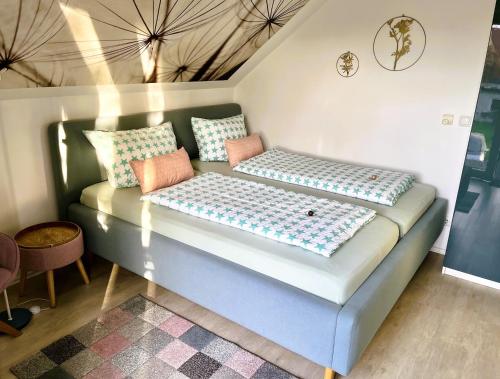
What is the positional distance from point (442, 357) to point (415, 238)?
0.66 meters

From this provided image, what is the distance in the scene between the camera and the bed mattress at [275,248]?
1.77 metres

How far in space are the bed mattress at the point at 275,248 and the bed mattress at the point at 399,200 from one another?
5.0 inches

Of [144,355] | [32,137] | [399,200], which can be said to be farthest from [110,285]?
[399,200]

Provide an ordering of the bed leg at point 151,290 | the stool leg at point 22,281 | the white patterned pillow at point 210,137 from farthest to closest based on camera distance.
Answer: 1. the white patterned pillow at point 210,137
2. the bed leg at point 151,290
3. the stool leg at point 22,281

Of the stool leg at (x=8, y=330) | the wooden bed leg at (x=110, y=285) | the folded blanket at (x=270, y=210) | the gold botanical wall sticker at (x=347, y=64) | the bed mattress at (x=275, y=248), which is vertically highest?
the gold botanical wall sticker at (x=347, y=64)

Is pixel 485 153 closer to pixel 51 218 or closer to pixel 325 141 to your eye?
pixel 325 141

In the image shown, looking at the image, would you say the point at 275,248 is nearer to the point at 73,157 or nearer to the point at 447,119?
the point at 73,157

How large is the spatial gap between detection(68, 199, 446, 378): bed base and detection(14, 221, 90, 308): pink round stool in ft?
0.49

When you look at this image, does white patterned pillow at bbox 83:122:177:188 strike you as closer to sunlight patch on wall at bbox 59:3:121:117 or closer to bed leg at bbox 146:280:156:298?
sunlight patch on wall at bbox 59:3:121:117

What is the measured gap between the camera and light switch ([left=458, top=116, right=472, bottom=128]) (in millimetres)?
2843

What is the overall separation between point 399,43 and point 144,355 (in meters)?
2.81

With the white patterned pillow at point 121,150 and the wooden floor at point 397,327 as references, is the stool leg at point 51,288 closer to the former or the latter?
the wooden floor at point 397,327

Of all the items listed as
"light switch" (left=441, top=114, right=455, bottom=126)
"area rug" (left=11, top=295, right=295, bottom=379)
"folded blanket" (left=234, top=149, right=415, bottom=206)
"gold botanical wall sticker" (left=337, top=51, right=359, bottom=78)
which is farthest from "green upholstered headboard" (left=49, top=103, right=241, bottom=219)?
"light switch" (left=441, top=114, right=455, bottom=126)

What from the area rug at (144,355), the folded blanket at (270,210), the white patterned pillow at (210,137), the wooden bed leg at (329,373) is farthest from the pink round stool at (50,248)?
the wooden bed leg at (329,373)
